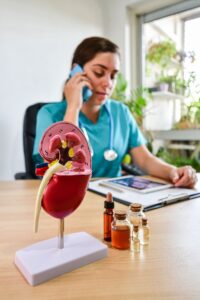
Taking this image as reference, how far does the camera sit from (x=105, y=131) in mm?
1324

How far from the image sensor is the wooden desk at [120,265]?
36 centimetres

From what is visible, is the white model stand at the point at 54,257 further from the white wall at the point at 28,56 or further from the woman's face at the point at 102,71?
the white wall at the point at 28,56

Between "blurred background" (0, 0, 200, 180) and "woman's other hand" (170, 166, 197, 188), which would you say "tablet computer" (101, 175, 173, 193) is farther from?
"blurred background" (0, 0, 200, 180)

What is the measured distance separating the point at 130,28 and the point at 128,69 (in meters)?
0.35

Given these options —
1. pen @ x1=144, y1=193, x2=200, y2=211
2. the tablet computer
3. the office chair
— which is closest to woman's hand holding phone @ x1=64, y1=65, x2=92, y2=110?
the office chair

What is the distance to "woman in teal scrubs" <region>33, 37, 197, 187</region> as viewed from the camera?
1.22 metres

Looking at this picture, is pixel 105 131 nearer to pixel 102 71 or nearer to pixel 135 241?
pixel 102 71

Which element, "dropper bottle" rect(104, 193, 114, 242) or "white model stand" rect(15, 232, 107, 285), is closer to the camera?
"white model stand" rect(15, 232, 107, 285)

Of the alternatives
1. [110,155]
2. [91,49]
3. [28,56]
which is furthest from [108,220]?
[28,56]

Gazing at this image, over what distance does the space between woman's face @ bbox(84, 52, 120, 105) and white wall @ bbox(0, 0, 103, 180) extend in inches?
30.5

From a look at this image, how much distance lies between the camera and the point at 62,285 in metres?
0.38

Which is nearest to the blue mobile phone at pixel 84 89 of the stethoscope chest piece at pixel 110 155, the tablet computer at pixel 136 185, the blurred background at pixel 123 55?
the stethoscope chest piece at pixel 110 155

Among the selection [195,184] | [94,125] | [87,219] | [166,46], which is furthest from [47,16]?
[87,219]

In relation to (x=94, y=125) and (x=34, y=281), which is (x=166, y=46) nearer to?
(x=94, y=125)
